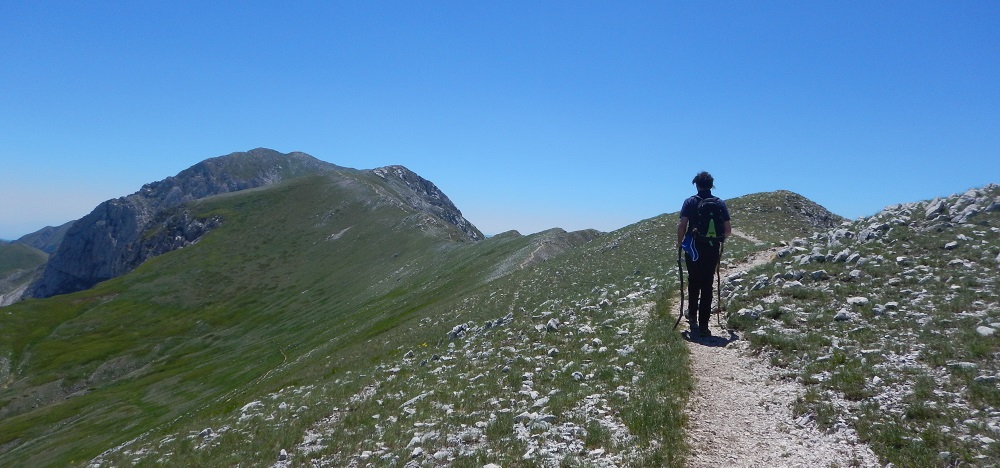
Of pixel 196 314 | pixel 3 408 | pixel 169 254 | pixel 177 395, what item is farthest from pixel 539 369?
pixel 169 254

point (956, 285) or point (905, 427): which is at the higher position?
point (956, 285)

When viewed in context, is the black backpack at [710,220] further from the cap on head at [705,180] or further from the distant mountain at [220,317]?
the distant mountain at [220,317]

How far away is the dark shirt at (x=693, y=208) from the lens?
56.5 feet

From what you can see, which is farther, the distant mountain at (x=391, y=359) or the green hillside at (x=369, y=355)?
the green hillside at (x=369, y=355)

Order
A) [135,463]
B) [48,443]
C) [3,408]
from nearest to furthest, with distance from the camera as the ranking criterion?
1. [135,463]
2. [48,443]
3. [3,408]

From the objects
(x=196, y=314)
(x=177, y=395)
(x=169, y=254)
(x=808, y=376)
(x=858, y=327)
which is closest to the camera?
(x=808, y=376)

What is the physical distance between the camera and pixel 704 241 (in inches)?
674

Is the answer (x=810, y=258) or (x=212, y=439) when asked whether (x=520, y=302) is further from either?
(x=212, y=439)

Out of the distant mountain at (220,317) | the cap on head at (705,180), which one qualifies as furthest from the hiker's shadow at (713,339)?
the distant mountain at (220,317)

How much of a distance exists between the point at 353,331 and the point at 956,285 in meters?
55.5

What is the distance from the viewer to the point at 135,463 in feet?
65.4

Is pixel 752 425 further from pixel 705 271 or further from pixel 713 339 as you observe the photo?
pixel 705 271

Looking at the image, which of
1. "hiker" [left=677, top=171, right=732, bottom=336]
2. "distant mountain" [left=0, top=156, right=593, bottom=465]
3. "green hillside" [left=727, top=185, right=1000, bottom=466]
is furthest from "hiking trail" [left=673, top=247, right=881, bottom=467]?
"distant mountain" [left=0, top=156, right=593, bottom=465]

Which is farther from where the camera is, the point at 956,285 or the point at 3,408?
the point at 3,408
